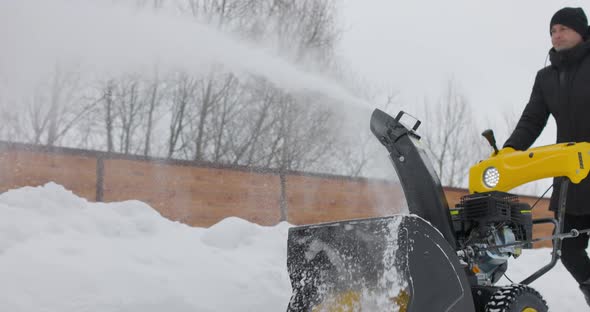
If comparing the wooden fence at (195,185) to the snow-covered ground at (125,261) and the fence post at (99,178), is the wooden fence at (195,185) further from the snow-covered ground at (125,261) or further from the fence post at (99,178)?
the snow-covered ground at (125,261)

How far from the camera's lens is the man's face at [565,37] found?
3.15 metres

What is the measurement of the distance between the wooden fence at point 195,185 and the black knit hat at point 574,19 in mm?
4751

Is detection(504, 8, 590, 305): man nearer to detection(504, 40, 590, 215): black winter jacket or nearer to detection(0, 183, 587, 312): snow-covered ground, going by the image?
detection(504, 40, 590, 215): black winter jacket

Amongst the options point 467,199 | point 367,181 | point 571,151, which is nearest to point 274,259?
point 467,199

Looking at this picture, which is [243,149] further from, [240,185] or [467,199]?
[467,199]

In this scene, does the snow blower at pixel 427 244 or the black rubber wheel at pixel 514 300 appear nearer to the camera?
the snow blower at pixel 427 244

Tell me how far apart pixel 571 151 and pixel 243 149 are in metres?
6.91

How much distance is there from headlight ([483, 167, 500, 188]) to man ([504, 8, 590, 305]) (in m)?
0.35

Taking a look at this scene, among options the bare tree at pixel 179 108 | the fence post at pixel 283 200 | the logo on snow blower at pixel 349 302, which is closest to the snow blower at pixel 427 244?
the logo on snow blower at pixel 349 302

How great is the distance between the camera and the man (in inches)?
123

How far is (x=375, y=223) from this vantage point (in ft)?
7.61

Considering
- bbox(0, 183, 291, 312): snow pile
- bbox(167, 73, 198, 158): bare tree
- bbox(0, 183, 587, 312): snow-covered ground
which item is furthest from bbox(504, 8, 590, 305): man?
bbox(167, 73, 198, 158): bare tree

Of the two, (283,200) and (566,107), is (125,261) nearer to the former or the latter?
(566,107)

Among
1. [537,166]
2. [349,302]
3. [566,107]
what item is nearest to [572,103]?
[566,107]
